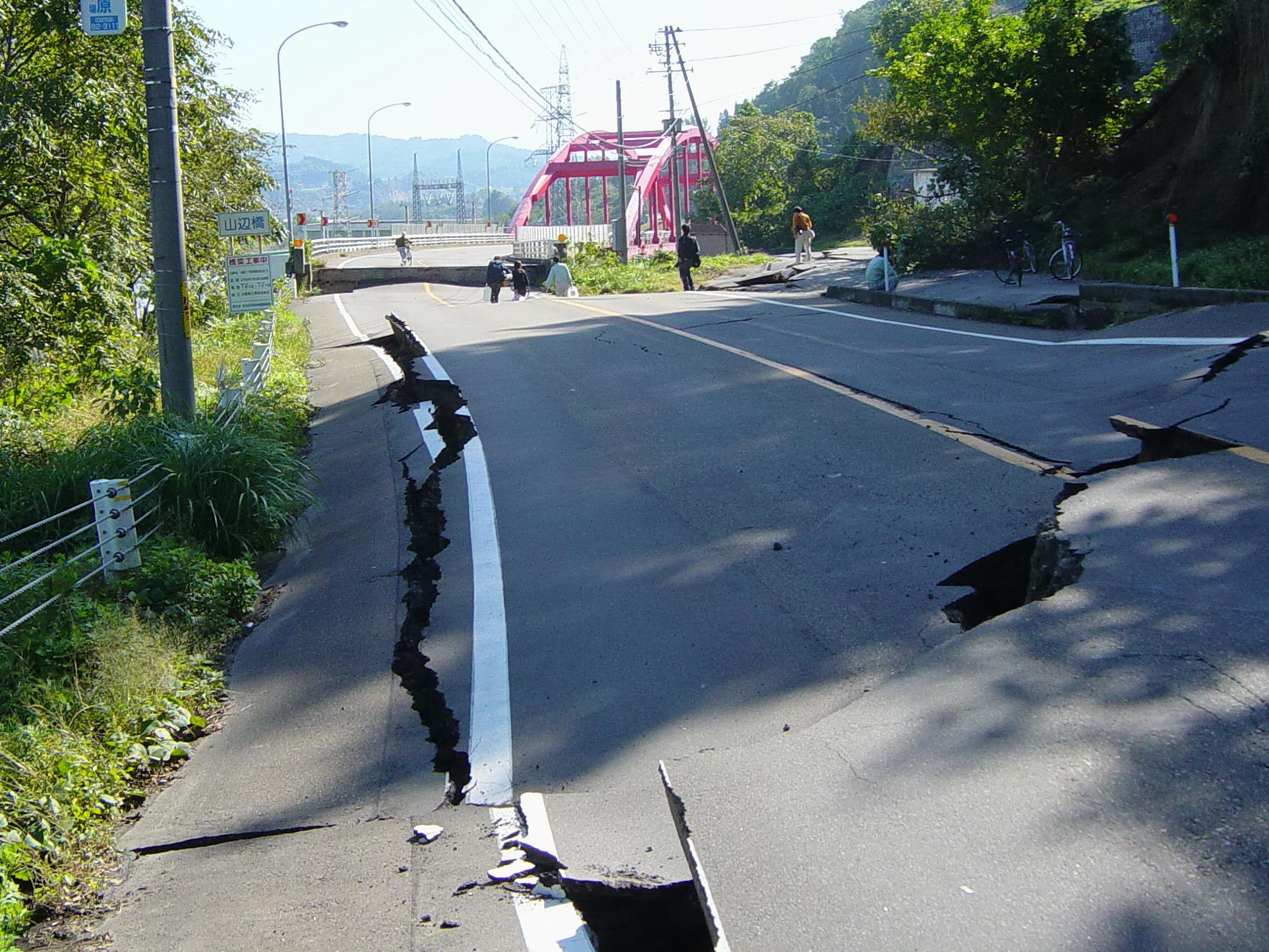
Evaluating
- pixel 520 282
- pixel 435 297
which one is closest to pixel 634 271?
A: pixel 435 297

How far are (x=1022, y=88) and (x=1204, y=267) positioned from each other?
31.6ft

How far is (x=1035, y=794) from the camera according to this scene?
377 cm

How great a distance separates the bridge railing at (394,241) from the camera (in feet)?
198

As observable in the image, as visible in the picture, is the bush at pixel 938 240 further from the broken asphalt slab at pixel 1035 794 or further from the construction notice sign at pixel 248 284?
the broken asphalt slab at pixel 1035 794

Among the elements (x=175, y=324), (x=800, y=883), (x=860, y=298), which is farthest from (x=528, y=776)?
(x=860, y=298)

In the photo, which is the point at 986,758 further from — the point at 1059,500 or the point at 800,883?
the point at 1059,500

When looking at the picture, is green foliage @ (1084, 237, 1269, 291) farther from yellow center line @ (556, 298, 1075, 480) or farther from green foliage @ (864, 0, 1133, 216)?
yellow center line @ (556, 298, 1075, 480)

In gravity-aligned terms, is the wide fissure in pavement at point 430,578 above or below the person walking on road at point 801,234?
below

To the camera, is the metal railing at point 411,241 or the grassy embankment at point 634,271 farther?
the metal railing at point 411,241

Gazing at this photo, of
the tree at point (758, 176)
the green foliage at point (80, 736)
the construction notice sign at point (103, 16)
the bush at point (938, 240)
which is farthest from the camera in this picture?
the tree at point (758, 176)

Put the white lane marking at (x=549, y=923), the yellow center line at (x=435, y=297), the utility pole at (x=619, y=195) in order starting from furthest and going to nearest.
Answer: the utility pole at (x=619, y=195) → the yellow center line at (x=435, y=297) → the white lane marking at (x=549, y=923)

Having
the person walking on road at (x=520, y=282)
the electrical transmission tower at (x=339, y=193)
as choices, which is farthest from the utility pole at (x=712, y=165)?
the electrical transmission tower at (x=339, y=193)

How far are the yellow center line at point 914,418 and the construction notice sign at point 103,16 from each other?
6884mm

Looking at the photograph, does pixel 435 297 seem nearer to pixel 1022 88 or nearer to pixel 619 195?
pixel 619 195
